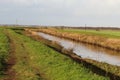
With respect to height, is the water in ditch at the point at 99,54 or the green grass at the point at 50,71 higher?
the green grass at the point at 50,71

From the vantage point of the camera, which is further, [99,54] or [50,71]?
[99,54]

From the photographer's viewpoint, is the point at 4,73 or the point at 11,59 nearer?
the point at 4,73

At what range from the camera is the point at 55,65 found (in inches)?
814

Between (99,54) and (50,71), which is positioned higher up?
(50,71)

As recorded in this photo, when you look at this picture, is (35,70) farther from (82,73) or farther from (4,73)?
(82,73)

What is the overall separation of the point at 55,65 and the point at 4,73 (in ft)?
11.8

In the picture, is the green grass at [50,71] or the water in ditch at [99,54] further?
the water in ditch at [99,54]

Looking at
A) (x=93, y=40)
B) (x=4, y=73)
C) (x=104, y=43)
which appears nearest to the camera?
(x=4, y=73)

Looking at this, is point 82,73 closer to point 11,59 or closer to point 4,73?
point 4,73

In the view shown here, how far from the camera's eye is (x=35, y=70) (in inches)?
770

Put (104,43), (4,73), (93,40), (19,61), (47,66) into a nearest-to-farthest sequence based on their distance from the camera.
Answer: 1. (4,73)
2. (47,66)
3. (19,61)
4. (104,43)
5. (93,40)

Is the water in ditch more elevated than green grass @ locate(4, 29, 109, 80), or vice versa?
green grass @ locate(4, 29, 109, 80)

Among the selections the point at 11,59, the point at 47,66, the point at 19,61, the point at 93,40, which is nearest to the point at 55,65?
the point at 47,66

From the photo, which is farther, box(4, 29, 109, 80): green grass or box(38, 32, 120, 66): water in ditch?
box(38, 32, 120, 66): water in ditch
